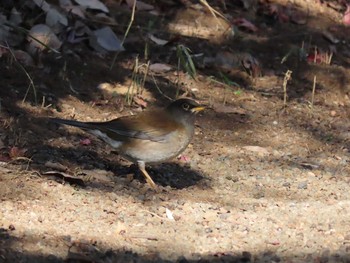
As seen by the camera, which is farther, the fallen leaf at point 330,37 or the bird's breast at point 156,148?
the fallen leaf at point 330,37

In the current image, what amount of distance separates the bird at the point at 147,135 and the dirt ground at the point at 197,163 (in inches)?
8.6

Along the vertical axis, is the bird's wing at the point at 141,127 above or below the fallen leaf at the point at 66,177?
above

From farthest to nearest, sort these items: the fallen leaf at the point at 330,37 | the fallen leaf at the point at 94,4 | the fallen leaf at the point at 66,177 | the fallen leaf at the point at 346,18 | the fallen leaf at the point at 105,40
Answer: the fallen leaf at the point at 346,18, the fallen leaf at the point at 330,37, the fallen leaf at the point at 94,4, the fallen leaf at the point at 105,40, the fallen leaf at the point at 66,177

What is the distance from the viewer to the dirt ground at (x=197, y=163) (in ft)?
20.3

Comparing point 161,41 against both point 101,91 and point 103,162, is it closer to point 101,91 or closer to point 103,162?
point 101,91

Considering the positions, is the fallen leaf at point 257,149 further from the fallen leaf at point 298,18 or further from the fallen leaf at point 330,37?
the fallen leaf at point 298,18

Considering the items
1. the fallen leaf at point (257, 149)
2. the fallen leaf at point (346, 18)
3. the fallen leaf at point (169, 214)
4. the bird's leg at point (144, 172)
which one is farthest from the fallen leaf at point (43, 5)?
the fallen leaf at point (346, 18)

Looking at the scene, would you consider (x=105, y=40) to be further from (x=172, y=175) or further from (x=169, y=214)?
(x=169, y=214)

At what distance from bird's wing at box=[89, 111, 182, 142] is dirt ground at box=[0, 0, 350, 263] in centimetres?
34

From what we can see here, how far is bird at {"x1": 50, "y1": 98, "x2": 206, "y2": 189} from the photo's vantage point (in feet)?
23.7

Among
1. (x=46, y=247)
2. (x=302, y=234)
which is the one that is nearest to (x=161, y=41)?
(x=302, y=234)

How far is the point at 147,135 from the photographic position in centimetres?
728

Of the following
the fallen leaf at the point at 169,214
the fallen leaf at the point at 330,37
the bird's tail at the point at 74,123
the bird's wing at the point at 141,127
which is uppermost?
the bird's wing at the point at 141,127

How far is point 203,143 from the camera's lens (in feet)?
27.8
